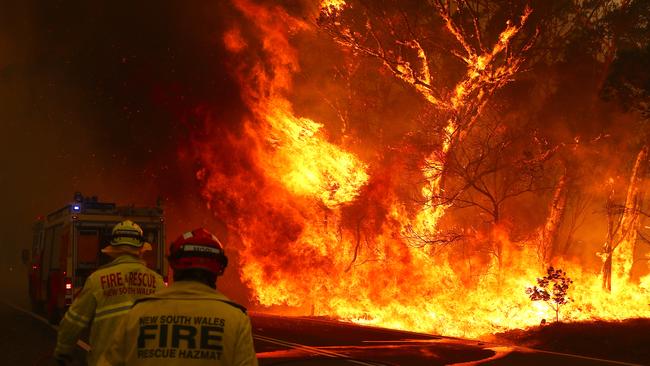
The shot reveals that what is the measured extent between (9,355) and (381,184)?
1358 centimetres

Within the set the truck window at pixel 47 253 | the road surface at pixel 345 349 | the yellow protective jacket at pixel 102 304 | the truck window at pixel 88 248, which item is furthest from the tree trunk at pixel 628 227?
the yellow protective jacket at pixel 102 304

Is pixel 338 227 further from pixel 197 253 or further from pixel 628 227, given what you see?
pixel 197 253

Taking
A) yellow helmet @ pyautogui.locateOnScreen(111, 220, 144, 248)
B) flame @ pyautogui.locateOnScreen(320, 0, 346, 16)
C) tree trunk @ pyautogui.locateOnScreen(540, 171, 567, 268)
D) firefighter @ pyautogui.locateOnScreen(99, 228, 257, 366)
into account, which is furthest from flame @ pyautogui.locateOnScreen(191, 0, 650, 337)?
firefighter @ pyautogui.locateOnScreen(99, 228, 257, 366)

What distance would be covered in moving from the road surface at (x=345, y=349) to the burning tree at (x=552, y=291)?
15.3 ft

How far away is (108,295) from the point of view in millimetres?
4902

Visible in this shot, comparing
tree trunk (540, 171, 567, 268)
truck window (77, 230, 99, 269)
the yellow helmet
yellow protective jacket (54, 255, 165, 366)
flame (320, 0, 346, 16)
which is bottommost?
yellow protective jacket (54, 255, 165, 366)

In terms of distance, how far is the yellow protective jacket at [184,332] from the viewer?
309 centimetres

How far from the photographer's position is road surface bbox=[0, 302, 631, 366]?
36.7ft

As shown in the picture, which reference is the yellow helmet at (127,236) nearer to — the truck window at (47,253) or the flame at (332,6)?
the truck window at (47,253)

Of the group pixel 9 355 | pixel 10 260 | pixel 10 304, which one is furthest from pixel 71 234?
pixel 10 260

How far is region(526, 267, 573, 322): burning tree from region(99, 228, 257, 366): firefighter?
1595 cm

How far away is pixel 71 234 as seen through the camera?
14.5m

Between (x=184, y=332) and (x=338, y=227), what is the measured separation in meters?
21.4

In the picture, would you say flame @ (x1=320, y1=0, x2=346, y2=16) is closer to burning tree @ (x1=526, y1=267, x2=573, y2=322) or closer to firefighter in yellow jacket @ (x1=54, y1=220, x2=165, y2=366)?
burning tree @ (x1=526, y1=267, x2=573, y2=322)
